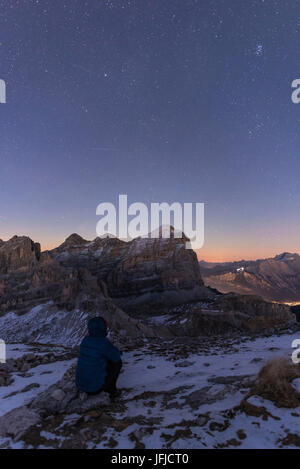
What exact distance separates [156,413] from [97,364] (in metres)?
1.55

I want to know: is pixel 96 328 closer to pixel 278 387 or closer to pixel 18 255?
pixel 278 387

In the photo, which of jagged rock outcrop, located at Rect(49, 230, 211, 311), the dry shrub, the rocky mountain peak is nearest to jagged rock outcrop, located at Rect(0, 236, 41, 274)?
jagged rock outcrop, located at Rect(49, 230, 211, 311)

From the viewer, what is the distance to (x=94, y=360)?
17.4 feet

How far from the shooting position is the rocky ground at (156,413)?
11.8 feet

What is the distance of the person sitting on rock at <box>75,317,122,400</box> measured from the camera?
530 cm

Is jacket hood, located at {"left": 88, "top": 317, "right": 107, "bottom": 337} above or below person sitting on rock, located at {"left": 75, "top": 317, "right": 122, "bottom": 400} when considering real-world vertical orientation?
above

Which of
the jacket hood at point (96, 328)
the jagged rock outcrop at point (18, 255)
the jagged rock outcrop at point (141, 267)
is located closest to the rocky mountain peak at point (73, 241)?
the jagged rock outcrop at point (141, 267)

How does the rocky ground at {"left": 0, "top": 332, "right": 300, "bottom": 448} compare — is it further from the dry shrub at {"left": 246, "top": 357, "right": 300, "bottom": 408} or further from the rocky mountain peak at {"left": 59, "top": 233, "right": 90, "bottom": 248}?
the rocky mountain peak at {"left": 59, "top": 233, "right": 90, "bottom": 248}

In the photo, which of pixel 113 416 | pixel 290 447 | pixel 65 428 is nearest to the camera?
pixel 290 447

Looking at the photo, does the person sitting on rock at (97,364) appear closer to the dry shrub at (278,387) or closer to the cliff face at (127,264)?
the dry shrub at (278,387)

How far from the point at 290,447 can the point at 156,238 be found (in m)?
105

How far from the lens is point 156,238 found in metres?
108

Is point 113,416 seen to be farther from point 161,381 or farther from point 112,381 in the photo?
point 161,381
